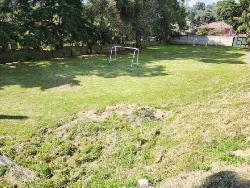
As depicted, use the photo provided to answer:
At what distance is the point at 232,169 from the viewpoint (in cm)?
887

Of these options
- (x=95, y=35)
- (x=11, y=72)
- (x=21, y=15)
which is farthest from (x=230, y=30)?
(x=11, y=72)

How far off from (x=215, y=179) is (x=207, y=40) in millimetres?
47850

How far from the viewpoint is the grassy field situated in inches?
410

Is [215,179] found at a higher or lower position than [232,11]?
lower

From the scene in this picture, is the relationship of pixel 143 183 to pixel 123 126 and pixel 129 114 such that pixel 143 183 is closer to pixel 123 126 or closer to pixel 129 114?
pixel 123 126

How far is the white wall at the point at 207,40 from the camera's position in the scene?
5147cm

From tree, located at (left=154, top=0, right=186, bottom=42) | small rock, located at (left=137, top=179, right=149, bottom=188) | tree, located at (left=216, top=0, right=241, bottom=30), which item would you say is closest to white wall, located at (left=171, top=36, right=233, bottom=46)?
tree, located at (left=154, top=0, right=186, bottom=42)

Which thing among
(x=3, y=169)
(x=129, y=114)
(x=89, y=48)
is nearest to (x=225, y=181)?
(x=3, y=169)

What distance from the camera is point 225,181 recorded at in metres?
7.99

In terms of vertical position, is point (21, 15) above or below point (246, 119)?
above

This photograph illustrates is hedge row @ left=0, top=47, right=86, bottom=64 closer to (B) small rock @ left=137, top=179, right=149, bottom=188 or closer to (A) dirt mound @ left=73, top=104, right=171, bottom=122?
(A) dirt mound @ left=73, top=104, right=171, bottom=122

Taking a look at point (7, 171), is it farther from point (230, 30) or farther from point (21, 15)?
point (230, 30)

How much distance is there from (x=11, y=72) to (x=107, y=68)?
699cm

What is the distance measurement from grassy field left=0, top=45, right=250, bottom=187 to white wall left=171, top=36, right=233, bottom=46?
28850mm
